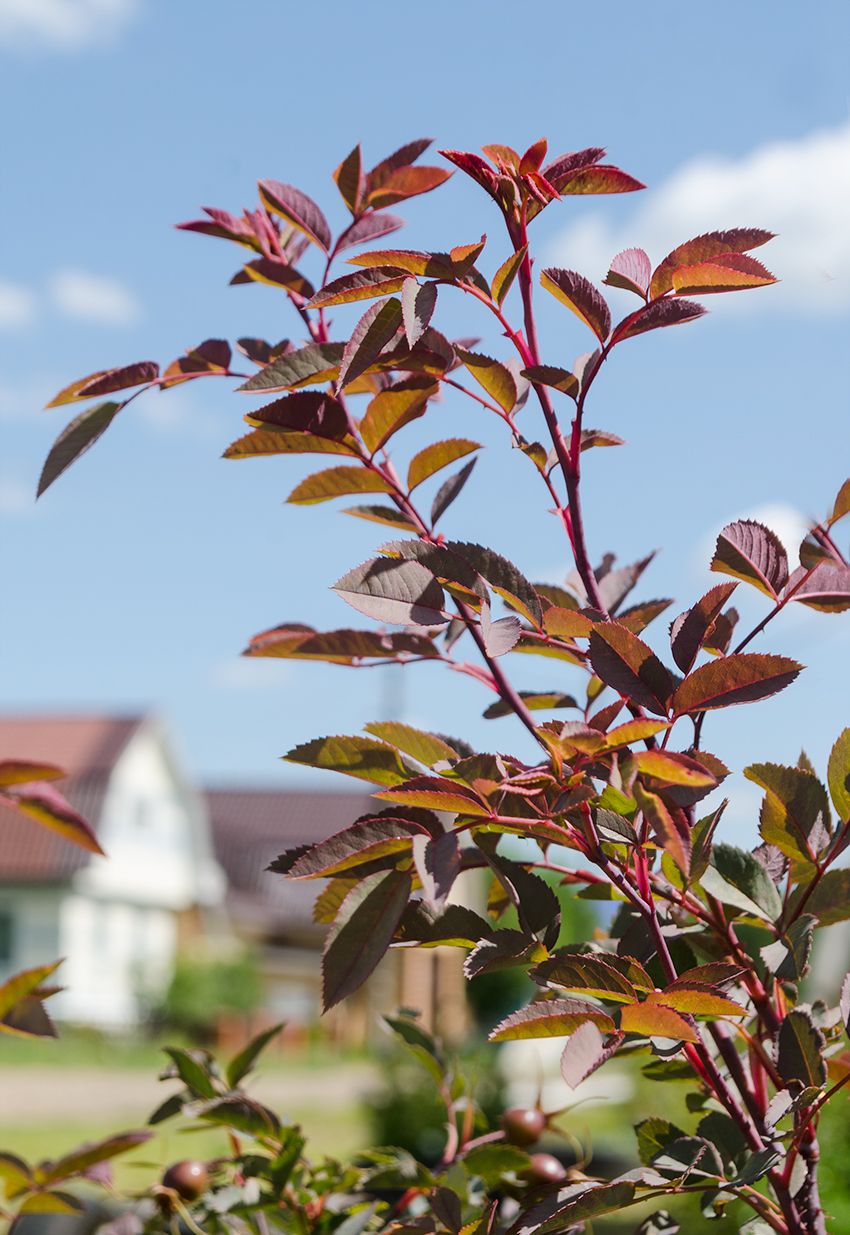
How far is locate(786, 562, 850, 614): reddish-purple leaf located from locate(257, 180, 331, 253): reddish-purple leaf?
517 mm

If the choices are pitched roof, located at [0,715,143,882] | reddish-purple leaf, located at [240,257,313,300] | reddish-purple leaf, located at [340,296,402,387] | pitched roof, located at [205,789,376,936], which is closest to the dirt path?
pitched roof, located at [0,715,143,882]

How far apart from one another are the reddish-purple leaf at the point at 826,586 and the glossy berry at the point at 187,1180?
80 cm

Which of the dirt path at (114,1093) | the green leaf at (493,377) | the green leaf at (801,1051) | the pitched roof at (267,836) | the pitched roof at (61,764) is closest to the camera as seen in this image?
the green leaf at (801,1051)

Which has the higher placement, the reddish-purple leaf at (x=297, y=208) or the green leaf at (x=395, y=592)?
the reddish-purple leaf at (x=297, y=208)

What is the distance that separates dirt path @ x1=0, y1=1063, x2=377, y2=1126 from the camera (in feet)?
41.5

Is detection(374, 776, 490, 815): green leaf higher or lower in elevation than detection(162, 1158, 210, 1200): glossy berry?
higher

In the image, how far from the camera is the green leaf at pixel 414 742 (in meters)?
0.77

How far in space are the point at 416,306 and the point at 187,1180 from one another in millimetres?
879

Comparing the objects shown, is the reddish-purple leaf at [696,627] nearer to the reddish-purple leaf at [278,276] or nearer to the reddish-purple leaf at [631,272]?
the reddish-purple leaf at [631,272]

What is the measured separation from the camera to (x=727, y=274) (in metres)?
0.78

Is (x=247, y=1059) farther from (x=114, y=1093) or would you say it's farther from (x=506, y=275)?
(x=114, y=1093)

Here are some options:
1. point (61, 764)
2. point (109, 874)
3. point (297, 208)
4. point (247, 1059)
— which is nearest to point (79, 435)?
point (297, 208)

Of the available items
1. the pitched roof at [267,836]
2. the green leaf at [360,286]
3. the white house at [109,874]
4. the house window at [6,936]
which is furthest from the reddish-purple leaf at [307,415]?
the pitched roof at [267,836]

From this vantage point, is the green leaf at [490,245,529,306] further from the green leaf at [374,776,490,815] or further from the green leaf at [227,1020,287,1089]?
the green leaf at [227,1020,287,1089]
